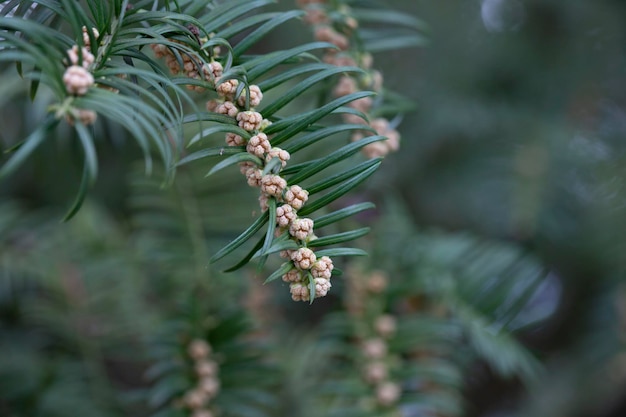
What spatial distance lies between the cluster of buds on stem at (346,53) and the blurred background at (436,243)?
0.17 metres

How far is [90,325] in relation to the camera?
2.26 feet

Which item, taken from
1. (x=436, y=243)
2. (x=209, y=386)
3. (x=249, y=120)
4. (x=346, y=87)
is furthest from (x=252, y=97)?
(x=436, y=243)

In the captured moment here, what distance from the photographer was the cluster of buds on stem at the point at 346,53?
0.45 m

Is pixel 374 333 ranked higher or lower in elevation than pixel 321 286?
lower

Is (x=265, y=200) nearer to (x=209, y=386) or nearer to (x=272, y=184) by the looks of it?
(x=272, y=184)

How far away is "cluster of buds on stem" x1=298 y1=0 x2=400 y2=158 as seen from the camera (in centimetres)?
45

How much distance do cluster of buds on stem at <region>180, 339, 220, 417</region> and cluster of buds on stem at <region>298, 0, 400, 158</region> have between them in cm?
23

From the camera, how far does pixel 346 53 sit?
0.45 meters

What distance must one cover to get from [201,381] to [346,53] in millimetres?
294

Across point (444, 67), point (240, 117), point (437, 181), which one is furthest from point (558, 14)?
point (240, 117)

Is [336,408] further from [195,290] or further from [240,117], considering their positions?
[240,117]

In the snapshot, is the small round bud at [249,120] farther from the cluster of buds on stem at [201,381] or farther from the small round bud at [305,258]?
the cluster of buds on stem at [201,381]

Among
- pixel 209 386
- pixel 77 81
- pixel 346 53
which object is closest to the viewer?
pixel 77 81

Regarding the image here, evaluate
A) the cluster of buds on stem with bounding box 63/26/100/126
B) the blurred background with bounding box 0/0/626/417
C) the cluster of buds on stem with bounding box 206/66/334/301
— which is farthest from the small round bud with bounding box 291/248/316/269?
the blurred background with bounding box 0/0/626/417
